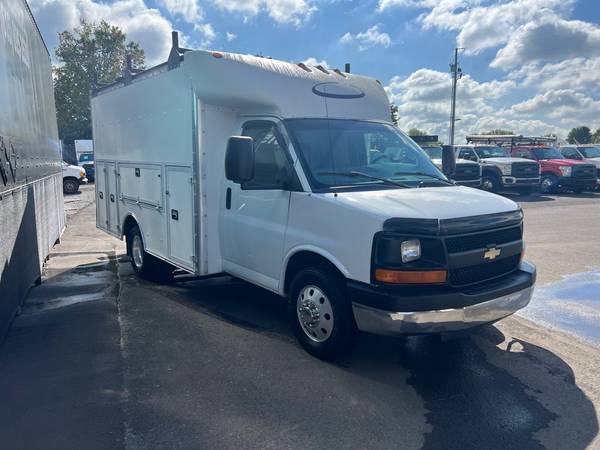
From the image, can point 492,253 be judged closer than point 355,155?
Yes

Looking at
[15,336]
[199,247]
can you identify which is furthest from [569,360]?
[15,336]

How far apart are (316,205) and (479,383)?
6.51 ft

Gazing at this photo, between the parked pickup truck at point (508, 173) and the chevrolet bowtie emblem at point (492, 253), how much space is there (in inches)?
644

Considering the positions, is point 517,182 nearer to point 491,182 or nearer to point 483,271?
point 491,182

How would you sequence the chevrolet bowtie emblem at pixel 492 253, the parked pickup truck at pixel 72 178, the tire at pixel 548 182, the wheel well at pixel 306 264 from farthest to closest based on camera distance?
1. the parked pickup truck at pixel 72 178
2. the tire at pixel 548 182
3. the wheel well at pixel 306 264
4. the chevrolet bowtie emblem at pixel 492 253

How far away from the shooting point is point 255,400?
3.70 meters

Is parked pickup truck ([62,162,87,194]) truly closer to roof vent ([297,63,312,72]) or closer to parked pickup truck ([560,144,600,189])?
roof vent ([297,63,312,72])

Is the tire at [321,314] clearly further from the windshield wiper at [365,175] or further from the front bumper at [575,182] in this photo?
the front bumper at [575,182]

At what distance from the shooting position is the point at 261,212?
16.1 feet

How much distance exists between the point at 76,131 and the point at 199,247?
161ft

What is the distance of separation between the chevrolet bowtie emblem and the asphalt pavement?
101cm

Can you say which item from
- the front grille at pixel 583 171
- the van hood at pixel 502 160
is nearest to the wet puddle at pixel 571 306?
the van hood at pixel 502 160

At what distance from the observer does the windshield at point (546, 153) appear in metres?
21.1

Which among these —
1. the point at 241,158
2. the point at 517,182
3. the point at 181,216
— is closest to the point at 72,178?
the point at 181,216
